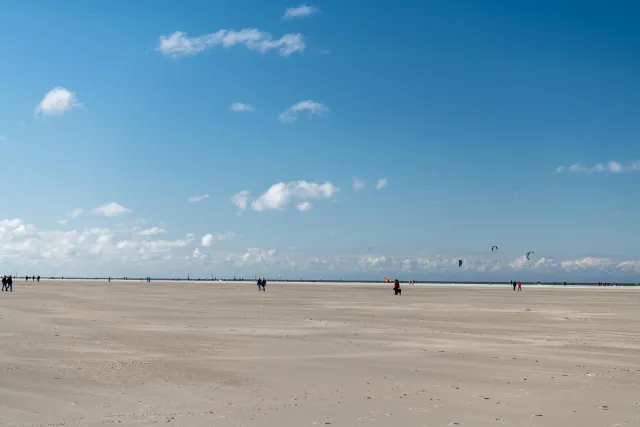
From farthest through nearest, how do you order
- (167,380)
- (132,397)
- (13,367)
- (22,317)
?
(22,317) → (13,367) → (167,380) → (132,397)

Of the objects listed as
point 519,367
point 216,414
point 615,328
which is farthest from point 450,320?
point 216,414

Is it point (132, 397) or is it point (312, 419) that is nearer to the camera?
point (312, 419)

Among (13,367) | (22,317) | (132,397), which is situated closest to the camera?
(132,397)

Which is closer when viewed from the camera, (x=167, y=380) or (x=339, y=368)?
(x=167, y=380)

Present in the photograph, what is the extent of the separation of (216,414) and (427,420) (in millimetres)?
3542

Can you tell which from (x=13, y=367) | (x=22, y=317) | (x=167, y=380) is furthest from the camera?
(x=22, y=317)

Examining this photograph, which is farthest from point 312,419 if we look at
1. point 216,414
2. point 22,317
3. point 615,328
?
point 22,317

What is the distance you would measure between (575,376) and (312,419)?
7.33 meters

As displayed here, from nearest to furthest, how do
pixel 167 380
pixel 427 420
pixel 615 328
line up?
pixel 427 420
pixel 167 380
pixel 615 328

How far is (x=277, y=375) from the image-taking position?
540 inches

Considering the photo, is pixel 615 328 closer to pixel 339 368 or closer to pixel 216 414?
pixel 339 368

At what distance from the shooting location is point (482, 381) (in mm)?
12945

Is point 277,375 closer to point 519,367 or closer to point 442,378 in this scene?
point 442,378

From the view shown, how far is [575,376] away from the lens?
13562 mm
